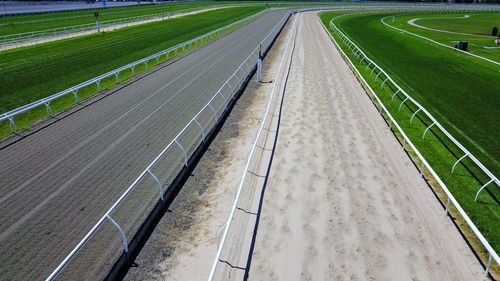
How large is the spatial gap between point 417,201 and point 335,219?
2368 mm

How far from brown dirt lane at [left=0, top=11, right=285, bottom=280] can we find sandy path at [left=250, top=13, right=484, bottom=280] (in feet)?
11.9

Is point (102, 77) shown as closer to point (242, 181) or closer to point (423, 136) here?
point (242, 181)

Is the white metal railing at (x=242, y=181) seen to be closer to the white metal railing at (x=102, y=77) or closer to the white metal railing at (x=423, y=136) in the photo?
the white metal railing at (x=423, y=136)

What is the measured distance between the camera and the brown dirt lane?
775 cm

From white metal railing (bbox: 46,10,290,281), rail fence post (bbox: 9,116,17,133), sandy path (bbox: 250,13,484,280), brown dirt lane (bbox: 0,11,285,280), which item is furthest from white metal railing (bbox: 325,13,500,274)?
rail fence post (bbox: 9,116,17,133)

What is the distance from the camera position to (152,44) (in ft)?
110

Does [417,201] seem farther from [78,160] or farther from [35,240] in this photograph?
[78,160]

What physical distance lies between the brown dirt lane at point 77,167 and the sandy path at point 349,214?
3.62 metres

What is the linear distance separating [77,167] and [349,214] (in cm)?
771

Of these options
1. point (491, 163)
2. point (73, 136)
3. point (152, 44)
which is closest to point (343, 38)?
point (152, 44)

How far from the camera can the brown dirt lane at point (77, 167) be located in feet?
25.4

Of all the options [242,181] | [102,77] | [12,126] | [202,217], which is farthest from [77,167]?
[102,77]

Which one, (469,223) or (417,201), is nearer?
(469,223)

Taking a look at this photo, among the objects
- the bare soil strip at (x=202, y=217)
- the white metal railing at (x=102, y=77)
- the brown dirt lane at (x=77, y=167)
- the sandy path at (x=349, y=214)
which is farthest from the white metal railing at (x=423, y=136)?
the white metal railing at (x=102, y=77)
